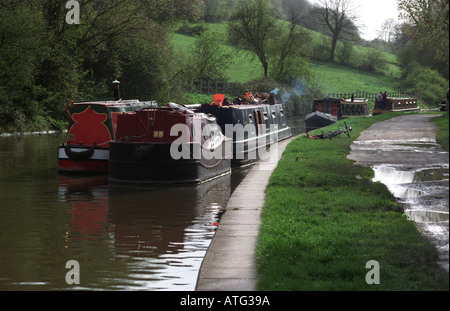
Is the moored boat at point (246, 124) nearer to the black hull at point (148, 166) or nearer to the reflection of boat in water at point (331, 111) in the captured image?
the black hull at point (148, 166)

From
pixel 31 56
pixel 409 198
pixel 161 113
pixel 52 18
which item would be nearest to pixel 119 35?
pixel 52 18

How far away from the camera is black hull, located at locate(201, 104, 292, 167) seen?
21031mm

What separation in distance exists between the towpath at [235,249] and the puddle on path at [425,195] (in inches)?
83.5

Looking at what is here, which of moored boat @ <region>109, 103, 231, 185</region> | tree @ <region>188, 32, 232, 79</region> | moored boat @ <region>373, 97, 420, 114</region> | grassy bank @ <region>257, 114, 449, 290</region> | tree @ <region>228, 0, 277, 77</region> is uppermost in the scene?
tree @ <region>228, 0, 277, 77</region>

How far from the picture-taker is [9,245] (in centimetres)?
948

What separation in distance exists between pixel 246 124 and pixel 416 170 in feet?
26.7

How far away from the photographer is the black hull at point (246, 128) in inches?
828

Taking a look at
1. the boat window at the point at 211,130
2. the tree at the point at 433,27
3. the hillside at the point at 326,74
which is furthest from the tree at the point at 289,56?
the boat window at the point at 211,130

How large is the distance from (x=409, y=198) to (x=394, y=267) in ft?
16.0

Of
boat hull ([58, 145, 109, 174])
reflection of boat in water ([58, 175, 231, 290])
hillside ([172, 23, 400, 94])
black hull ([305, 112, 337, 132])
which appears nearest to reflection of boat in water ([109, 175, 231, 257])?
reflection of boat in water ([58, 175, 231, 290])

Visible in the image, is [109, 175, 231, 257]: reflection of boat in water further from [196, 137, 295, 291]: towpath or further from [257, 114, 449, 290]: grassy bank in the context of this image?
[257, 114, 449, 290]: grassy bank

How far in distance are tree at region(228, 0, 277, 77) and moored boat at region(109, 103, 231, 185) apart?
4570 cm

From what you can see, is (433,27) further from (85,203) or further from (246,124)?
(85,203)
